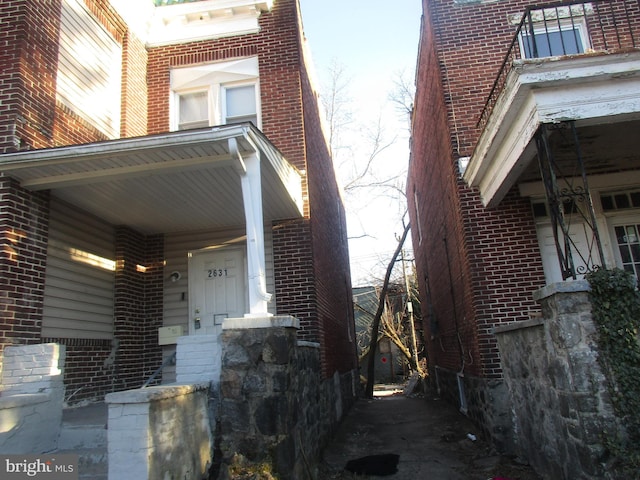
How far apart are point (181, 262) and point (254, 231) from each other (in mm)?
3371

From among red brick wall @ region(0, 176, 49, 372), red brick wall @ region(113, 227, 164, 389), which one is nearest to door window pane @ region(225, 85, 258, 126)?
red brick wall @ region(113, 227, 164, 389)

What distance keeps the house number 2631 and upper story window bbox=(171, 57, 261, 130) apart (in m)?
2.54

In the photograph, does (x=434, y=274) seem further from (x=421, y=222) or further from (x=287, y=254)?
(x=287, y=254)

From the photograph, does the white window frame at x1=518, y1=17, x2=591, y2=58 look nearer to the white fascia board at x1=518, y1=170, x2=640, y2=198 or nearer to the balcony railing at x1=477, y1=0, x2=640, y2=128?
the balcony railing at x1=477, y1=0, x2=640, y2=128

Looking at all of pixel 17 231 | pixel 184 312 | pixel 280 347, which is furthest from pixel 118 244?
pixel 280 347

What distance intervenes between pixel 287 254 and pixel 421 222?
739cm

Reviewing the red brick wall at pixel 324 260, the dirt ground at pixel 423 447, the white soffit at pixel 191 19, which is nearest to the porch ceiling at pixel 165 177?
the red brick wall at pixel 324 260

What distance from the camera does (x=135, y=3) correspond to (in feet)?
28.5

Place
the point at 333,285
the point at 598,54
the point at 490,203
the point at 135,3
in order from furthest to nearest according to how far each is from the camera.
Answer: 1. the point at 333,285
2. the point at 135,3
3. the point at 490,203
4. the point at 598,54

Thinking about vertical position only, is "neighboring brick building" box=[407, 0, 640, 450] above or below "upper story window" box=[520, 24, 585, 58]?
below

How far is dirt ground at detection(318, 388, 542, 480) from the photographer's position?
570cm

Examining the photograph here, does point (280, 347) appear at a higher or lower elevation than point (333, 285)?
lower

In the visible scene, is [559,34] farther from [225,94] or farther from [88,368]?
[88,368]

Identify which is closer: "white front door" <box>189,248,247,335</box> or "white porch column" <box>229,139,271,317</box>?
"white porch column" <box>229,139,271,317</box>
